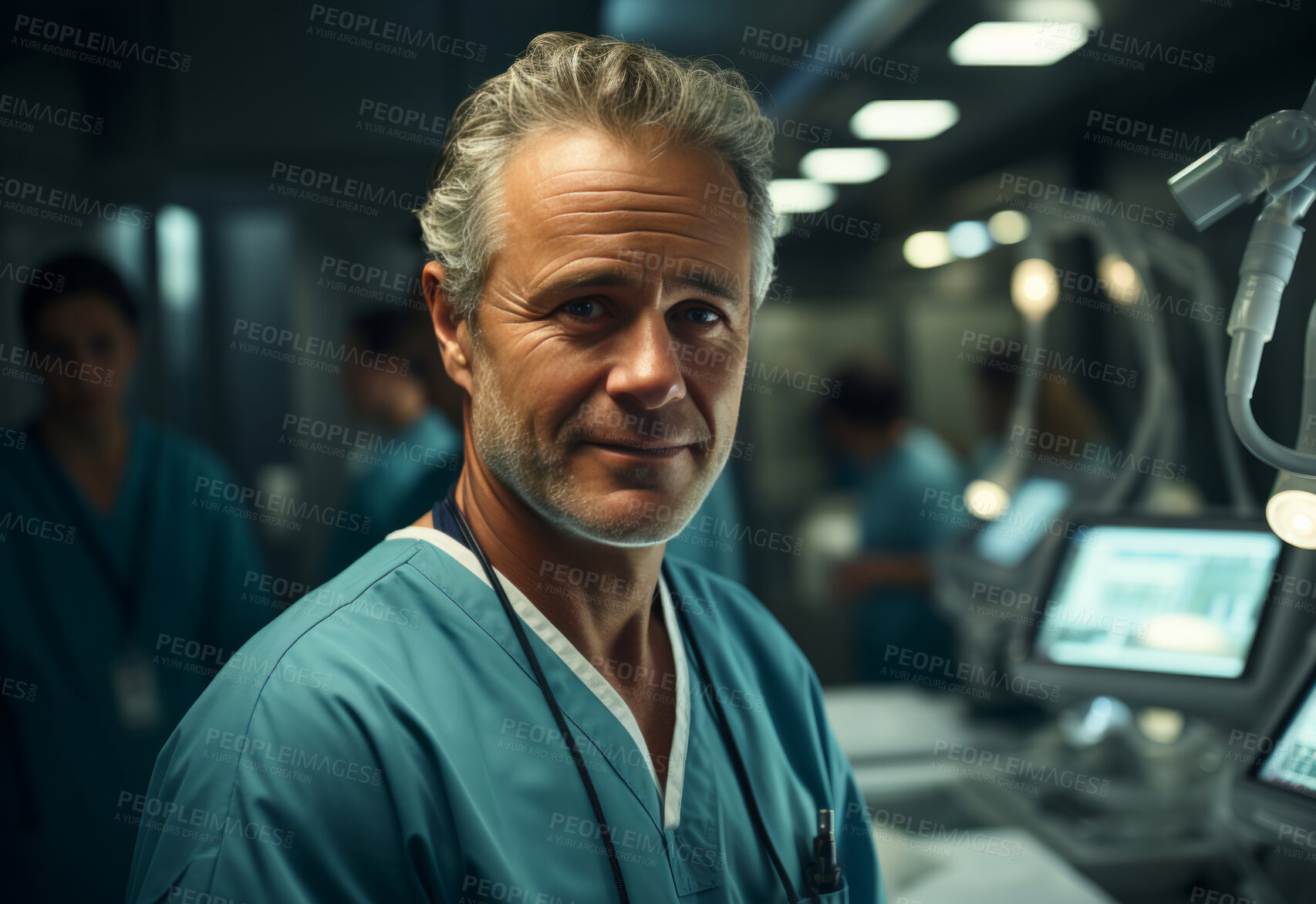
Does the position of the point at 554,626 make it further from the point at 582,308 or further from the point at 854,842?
the point at 854,842

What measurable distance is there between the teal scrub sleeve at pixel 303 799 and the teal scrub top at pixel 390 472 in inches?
45.6

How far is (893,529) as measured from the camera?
2.61 meters

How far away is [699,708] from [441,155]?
0.67m

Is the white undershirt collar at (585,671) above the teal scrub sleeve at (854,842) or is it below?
above

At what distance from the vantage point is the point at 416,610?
0.72 meters

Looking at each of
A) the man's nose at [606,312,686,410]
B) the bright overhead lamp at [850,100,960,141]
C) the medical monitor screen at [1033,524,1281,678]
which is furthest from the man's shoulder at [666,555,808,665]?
the bright overhead lamp at [850,100,960,141]

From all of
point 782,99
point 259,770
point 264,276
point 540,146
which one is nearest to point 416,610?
point 259,770

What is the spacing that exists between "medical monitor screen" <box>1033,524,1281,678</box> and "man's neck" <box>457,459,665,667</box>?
2.93 ft

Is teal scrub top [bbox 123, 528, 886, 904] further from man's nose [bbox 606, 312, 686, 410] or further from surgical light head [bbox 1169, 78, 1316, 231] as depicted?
surgical light head [bbox 1169, 78, 1316, 231]

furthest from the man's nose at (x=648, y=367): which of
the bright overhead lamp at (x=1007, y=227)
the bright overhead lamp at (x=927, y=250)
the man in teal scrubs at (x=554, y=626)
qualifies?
the bright overhead lamp at (x=927, y=250)

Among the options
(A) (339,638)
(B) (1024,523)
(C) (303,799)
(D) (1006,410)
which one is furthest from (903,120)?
(C) (303,799)

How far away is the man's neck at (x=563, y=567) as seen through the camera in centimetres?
80

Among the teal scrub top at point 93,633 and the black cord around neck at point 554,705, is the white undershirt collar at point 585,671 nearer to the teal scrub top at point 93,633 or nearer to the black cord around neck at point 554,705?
the black cord around neck at point 554,705

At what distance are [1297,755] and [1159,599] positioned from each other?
385mm
